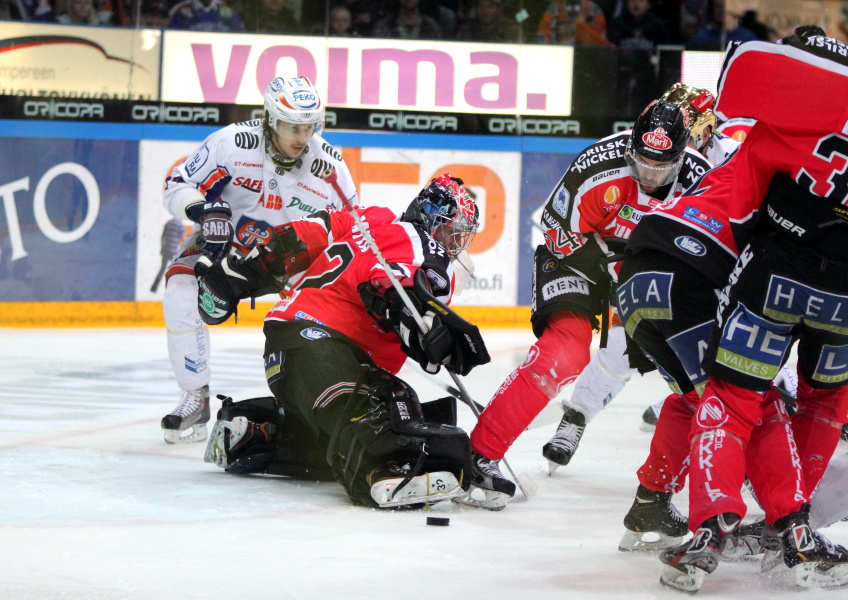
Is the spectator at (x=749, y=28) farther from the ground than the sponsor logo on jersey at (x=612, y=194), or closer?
farther from the ground

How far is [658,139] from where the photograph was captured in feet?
12.6

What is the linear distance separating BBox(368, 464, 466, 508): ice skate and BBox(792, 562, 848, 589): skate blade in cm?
104

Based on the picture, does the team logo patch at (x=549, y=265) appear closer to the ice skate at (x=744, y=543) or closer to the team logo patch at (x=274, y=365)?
the team logo patch at (x=274, y=365)

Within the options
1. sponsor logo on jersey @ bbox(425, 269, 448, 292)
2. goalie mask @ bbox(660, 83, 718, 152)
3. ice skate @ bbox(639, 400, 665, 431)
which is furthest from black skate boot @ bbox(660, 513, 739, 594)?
ice skate @ bbox(639, 400, 665, 431)

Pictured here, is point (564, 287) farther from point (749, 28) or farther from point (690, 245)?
point (749, 28)

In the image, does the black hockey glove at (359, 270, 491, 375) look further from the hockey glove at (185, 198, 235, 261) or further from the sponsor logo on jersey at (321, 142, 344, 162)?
the sponsor logo on jersey at (321, 142, 344, 162)

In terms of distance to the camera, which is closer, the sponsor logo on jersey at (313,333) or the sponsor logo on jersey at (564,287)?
the sponsor logo on jersey at (313,333)

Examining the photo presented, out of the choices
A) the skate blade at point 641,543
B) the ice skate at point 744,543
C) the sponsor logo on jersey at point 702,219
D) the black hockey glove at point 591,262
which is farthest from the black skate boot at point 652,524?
the black hockey glove at point 591,262

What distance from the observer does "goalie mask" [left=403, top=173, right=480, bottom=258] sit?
12.5ft

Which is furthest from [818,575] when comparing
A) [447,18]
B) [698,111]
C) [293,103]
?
[447,18]

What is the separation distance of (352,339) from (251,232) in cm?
132

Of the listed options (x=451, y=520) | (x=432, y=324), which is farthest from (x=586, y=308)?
(x=451, y=520)

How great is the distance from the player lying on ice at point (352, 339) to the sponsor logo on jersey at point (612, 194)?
476 millimetres

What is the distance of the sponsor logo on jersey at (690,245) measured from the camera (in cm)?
284
